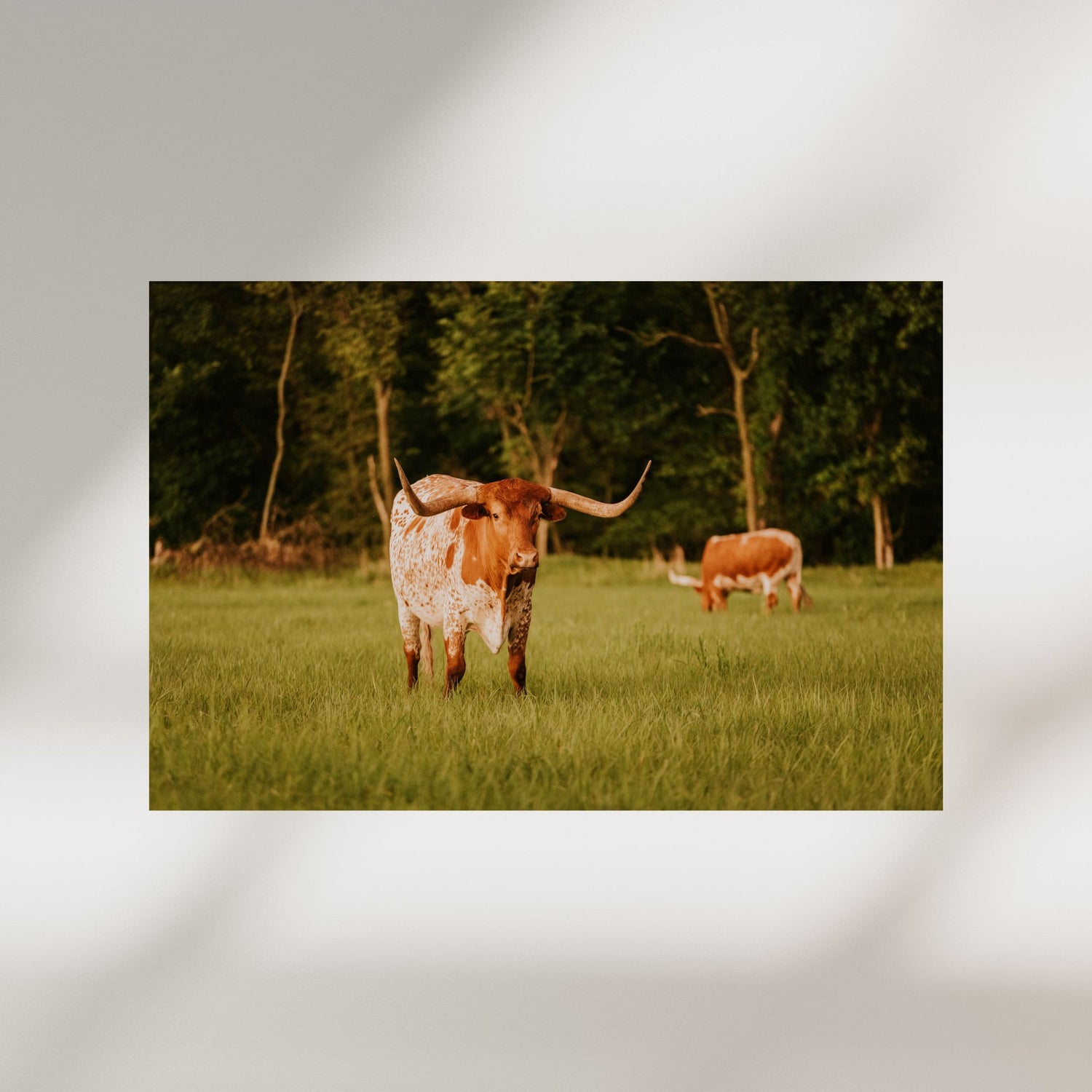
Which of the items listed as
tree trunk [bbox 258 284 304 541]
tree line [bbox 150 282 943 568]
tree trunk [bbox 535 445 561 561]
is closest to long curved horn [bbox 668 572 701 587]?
tree line [bbox 150 282 943 568]

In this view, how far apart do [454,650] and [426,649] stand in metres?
0.16

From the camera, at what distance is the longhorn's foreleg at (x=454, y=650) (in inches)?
140

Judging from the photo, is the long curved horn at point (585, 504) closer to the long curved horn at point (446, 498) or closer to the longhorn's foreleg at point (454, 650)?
the long curved horn at point (446, 498)

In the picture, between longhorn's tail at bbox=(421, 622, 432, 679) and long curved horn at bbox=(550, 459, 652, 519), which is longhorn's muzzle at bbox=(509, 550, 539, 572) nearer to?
long curved horn at bbox=(550, 459, 652, 519)

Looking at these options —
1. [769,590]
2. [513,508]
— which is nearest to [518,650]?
[513,508]

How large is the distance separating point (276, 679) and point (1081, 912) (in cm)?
265

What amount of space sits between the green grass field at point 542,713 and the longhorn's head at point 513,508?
1.17 ft

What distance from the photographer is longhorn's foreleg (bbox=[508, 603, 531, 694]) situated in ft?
11.7

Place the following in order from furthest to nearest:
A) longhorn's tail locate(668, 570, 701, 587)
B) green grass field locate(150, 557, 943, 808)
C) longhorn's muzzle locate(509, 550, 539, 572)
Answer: longhorn's tail locate(668, 570, 701, 587)
longhorn's muzzle locate(509, 550, 539, 572)
green grass field locate(150, 557, 943, 808)

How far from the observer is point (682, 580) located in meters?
4.39

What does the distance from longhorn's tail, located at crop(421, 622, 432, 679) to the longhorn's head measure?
398mm
